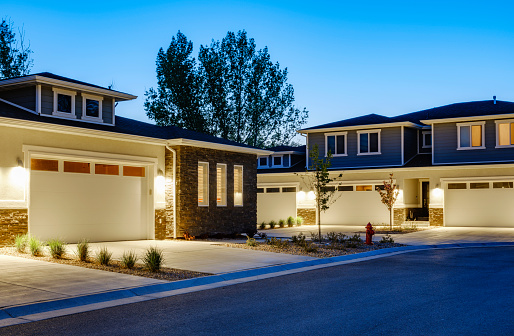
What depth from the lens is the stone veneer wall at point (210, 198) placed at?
2245 centimetres

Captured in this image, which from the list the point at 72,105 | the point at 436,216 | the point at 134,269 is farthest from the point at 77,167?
the point at 436,216

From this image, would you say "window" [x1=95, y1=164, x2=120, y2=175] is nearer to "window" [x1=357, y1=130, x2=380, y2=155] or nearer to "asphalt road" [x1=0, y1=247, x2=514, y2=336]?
"asphalt road" [x1=0, y1=247, x2=514, y2=336]

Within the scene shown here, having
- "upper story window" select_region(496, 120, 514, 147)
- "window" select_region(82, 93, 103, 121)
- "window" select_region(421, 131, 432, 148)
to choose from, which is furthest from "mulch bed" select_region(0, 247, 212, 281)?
"window" select_region(421, 131, 432, 148)

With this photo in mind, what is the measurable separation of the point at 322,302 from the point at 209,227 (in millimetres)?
14360

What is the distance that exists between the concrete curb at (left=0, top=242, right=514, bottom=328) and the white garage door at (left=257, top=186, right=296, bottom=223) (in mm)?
20870

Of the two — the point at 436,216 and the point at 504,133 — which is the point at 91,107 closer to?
the point at 436,216

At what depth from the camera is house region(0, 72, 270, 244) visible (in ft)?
57.6

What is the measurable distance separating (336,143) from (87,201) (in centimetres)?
2074

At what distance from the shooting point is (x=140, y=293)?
10750 millimetres

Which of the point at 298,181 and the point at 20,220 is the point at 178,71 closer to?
the point at 298,181

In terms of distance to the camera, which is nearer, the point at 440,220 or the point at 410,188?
the point at 440,220

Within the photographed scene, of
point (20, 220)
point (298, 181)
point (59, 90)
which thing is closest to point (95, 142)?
point (59, 90)

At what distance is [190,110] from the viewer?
47.3 meters

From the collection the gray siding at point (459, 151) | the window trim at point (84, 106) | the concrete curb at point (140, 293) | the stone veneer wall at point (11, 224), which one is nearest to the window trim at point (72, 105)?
the window trim at point (84, 106)
